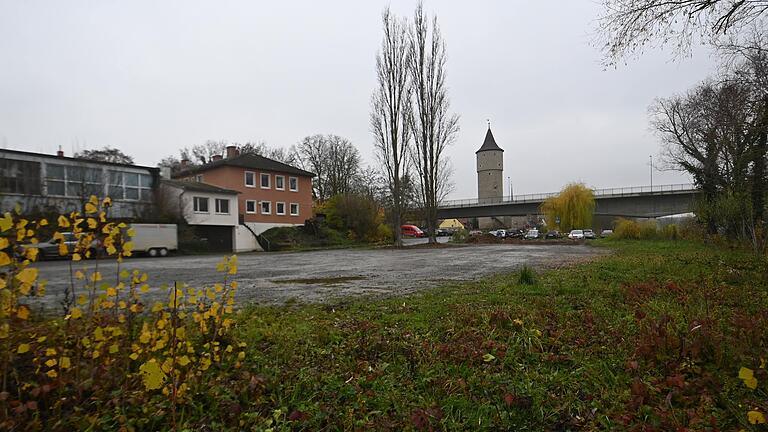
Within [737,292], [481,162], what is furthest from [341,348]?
[481,162]

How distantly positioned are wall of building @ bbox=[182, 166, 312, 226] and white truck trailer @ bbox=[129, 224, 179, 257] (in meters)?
10.7

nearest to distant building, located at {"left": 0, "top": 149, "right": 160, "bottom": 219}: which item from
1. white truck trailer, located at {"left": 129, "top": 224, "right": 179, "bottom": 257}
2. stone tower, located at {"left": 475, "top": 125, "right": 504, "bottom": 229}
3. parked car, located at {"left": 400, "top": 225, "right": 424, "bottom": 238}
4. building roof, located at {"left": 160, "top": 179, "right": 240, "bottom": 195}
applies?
white truck trailer, located at {"left": 129, "top": 224, "right": 179, "bottom": 257}

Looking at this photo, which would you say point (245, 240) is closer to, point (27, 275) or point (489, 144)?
point (27, 275)

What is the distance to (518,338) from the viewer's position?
419cm

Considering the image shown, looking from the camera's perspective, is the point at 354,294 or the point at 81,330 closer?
the point at 81,330

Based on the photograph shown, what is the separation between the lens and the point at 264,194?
42188 mm

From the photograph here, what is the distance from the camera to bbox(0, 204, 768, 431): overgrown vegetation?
2.59 metres

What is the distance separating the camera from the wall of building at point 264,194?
1570 inches

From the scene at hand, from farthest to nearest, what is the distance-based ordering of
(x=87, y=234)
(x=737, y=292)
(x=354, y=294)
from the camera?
(x=354, y=294)
(x=737, y=292)
(x=87, y=234)

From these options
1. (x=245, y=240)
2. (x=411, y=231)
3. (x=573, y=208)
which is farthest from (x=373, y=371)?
(x=411, y=231)

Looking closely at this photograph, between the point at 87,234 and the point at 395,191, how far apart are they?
30.3 m

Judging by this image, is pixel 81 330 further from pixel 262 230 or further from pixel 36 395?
pixel 262 230

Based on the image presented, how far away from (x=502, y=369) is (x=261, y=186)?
41.1 meters

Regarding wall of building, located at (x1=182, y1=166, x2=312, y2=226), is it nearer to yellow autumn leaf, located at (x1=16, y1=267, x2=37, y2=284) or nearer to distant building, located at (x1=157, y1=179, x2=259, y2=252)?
distant building, located at (x1=157, y1=179, x2=259, y2=252)
